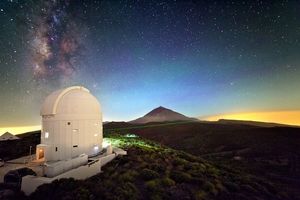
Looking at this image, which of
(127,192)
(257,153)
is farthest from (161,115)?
(127,192)

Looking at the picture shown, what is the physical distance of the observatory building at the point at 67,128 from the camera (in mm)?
18062

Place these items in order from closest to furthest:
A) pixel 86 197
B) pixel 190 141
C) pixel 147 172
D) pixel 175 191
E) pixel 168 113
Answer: pixel 86 197 < pixel 175 191 < pixel 147 172 < pixel 190 141 < pixel 168 113

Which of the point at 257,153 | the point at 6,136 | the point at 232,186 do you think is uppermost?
the point at 6,136

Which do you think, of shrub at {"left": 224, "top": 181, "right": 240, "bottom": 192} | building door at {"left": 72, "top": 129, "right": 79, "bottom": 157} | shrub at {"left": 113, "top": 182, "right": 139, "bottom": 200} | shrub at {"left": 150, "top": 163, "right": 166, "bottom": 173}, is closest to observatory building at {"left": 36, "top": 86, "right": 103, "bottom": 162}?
building door at {"left": 72, "top": 129, "right": 79, "bottom": 157}

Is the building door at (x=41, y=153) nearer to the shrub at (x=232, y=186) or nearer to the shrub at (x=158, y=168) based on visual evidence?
the shrub at (x=158, y=168)

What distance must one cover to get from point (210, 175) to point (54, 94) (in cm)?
1744

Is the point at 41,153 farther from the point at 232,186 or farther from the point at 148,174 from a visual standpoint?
the point at 232,186

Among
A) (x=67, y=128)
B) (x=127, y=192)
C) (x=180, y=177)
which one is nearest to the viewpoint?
(x=127, y=192)

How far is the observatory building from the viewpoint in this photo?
18.1 meters

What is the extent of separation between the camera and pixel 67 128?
18.2 metres

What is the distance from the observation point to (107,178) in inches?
552

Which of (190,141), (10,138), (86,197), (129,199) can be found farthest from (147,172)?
(190,141)

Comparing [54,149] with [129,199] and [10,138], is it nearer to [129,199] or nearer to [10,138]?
[129,199]

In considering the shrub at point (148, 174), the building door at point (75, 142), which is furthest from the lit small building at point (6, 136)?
the shrub at point (148, 174)
